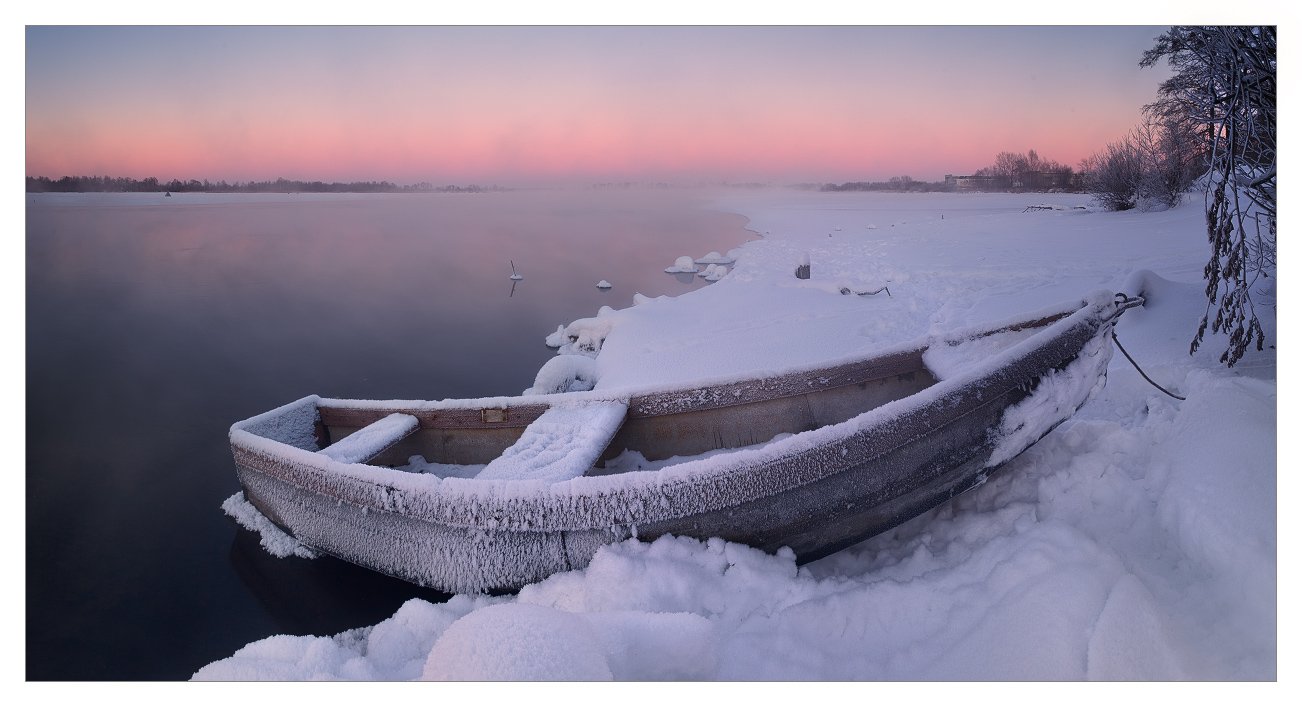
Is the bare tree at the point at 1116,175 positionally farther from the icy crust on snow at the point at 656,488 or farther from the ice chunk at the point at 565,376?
the ice chunk at the point at 565,376

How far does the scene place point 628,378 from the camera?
4.73 metres

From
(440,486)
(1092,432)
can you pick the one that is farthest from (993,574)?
(440,486)

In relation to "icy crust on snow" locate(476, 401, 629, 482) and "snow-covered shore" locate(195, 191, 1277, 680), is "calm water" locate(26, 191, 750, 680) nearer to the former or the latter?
"icy crust on snow" locate(476, 401, 629, 482)

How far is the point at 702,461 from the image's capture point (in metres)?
2.09

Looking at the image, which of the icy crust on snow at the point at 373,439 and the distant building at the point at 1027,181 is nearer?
the icy crust on snow at the point at 373,439

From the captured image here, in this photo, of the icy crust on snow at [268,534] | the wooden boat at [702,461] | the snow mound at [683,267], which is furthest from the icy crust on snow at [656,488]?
the snow mound at [683,267]

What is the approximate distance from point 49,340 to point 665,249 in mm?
12400

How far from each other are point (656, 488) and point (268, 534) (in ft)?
6.85

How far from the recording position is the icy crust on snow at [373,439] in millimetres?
2738

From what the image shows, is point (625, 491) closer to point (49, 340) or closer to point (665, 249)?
point (49, 340)

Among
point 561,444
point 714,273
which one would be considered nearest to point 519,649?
point 561,444

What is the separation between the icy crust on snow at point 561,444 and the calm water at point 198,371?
0.69m

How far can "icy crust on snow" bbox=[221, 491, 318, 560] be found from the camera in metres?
2.87

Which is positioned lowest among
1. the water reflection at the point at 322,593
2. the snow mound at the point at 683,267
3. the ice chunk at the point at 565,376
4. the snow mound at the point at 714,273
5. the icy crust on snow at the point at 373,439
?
the water reflection at the point at 322,593
